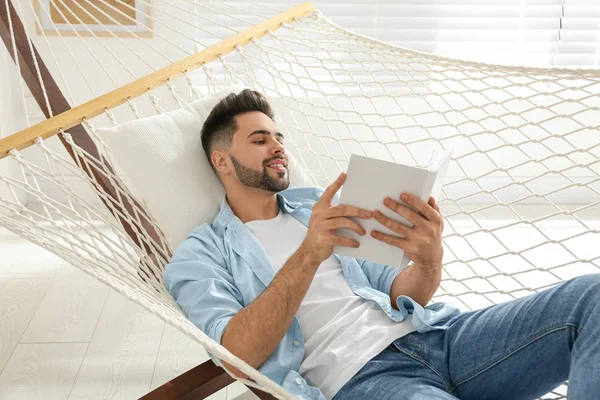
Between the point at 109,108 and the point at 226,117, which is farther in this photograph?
the point at 109,108

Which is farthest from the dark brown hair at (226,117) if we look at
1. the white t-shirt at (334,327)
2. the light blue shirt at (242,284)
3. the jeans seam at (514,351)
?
the jeans seam at (514,351)

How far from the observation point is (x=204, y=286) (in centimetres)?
136

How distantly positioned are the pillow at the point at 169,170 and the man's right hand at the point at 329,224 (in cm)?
43

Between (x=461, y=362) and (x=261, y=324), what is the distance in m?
0.36

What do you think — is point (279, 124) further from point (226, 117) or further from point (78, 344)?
point (78, 344)

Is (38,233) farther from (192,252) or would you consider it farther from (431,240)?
(431,240)

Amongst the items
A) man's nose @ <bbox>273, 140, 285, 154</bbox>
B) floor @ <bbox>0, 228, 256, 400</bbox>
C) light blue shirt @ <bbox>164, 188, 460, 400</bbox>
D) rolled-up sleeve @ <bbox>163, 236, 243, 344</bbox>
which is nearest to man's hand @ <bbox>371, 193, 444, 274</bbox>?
light blue shirt @ <bbox>164, 188, 460, 400</bbox>

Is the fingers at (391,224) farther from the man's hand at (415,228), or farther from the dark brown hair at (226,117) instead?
the dark brown hair at (226,117)

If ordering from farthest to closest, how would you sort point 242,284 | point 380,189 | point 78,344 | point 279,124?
point 78,344 < point 279,124 < point 242,284 < point 380,189

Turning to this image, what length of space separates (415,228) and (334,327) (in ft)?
0.87

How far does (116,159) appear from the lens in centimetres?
169

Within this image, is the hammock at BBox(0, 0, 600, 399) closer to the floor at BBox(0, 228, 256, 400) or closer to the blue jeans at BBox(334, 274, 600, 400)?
the blue jeans at BBox(334, 274, 600, 400)

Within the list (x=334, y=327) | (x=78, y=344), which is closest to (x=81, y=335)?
(x=78, y=344)

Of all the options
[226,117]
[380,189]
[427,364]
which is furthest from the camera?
[226,117]
